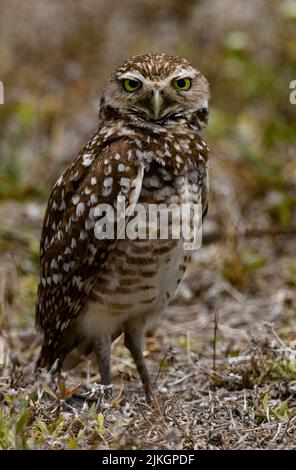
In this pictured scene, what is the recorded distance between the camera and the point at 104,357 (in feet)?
13.8

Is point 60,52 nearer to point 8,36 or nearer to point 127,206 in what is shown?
point 8,36

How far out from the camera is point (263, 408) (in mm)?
3764

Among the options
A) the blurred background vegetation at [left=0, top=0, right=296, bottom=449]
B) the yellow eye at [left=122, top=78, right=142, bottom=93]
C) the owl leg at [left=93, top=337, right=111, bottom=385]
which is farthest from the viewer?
the owl leg at [left=93, top=337, right=111, bottom=385]

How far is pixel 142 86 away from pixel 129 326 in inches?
44.3

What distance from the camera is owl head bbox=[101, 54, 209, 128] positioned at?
3.96 metres

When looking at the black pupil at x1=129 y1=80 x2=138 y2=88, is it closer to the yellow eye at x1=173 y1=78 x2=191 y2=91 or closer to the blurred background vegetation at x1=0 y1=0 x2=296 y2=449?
the yellow eye at x1=173 y1=78 x2=191 y2=91

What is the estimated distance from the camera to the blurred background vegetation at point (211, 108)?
5.96 metres

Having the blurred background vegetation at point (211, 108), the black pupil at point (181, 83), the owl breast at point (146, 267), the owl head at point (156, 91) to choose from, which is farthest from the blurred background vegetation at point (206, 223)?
the black pupil at point (181, 83)

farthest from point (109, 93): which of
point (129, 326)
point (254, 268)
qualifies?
point (254, 268)

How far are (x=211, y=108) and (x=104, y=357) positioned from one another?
156 inches

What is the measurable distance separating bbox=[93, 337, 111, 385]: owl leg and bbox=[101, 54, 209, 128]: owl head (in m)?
1.02

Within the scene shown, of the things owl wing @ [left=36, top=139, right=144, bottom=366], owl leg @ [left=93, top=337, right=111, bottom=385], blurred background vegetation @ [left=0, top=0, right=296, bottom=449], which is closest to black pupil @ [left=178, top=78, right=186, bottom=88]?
owl wing @ [left=36, top=139, right=144, bottom=366]

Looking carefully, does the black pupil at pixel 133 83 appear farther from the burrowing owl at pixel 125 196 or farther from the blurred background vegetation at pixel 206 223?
the blurred background vegetation at pixel 206 223

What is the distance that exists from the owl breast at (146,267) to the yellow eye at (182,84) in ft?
1.21
